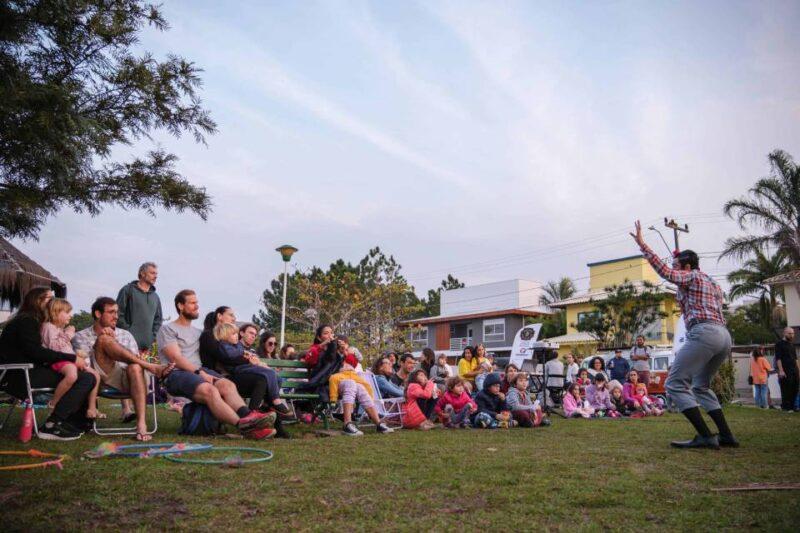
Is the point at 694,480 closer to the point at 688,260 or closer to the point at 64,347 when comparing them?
the point at 688,260

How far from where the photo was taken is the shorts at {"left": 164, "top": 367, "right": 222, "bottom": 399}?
609cm

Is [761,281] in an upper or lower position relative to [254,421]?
upper

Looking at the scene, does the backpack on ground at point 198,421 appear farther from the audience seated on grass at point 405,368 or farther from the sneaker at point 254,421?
the audience seated on grass at point 405,368

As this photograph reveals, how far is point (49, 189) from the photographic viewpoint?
589 cm

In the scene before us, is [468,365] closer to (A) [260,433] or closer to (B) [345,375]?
(B) [345,375]

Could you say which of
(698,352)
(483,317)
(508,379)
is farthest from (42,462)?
(483,317)

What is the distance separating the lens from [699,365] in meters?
6.00

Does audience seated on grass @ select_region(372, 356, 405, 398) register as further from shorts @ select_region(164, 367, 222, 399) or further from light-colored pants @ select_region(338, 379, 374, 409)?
shorts @ select_region(164, 367, 222, 399)

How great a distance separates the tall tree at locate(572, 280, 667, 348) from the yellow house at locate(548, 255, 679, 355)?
908 cm

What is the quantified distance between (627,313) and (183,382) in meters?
28.6

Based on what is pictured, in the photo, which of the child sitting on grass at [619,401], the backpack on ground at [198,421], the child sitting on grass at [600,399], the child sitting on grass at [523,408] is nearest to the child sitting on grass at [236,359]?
the backpack on ground at [198,421]

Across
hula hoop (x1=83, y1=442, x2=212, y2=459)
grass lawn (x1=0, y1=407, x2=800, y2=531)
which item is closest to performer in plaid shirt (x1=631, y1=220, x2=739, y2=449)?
grass lawn (x1=0, y1=407, x2=800, y2=531)

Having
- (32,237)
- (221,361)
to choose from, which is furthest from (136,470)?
(32,237)

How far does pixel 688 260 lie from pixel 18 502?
19.9 feet
